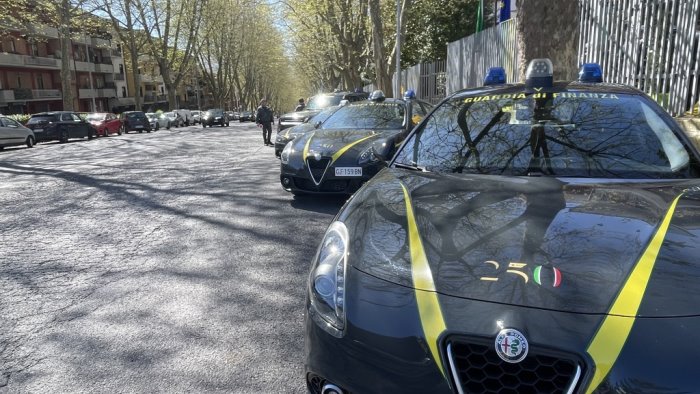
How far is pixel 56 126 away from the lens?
22.2 meters

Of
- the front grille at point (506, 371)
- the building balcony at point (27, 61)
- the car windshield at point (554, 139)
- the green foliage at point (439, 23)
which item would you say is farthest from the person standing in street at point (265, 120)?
the building balcony at point (27, 61)

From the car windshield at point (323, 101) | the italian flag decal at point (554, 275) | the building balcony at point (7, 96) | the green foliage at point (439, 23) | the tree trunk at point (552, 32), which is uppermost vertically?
the green foliage at point (439, 23)

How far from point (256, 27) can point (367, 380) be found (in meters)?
66.2

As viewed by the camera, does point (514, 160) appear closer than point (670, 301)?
No

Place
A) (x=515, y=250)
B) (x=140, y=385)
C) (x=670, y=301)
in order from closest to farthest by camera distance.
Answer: (x=670, y=301)
(x=515, y=250)
(x=140, y=385)

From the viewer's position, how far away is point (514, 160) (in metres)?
2.82

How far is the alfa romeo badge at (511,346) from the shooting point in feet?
4.89

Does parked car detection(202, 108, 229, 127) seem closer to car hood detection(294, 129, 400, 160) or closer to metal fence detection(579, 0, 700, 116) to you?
metal fence detection(579, 0, 700, 116)

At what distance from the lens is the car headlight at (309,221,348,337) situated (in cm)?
182

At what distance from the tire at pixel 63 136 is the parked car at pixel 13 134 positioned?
1849 millimetres

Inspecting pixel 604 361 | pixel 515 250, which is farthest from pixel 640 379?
pixel 515 250

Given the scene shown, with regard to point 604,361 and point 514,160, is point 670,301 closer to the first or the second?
point 604,361

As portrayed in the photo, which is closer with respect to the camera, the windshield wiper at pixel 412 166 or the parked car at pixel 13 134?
the windshield wiper at pixel 412 166

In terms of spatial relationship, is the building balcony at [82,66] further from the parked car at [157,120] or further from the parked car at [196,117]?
the parked car at [157,120]
